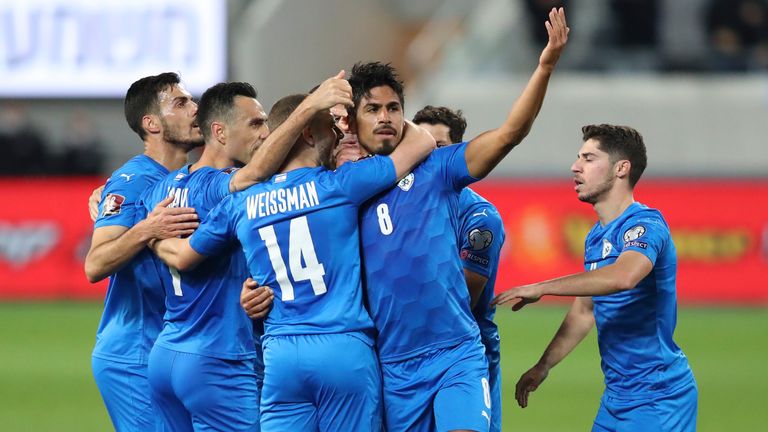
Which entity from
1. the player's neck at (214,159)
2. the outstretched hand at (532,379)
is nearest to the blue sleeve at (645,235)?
the outstretched hand at (532,379)

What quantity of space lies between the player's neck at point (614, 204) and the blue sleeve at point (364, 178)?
1436mm

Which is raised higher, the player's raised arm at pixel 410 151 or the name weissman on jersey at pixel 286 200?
the player's raised arm at pixel 410 151

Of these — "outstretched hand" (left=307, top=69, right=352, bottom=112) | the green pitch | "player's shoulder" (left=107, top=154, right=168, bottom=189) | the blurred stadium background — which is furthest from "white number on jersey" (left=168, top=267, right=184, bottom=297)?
the blurred stadium background

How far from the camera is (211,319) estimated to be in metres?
5.94

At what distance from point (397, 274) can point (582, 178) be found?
4.40 feet

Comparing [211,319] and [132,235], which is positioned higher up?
[132,235]

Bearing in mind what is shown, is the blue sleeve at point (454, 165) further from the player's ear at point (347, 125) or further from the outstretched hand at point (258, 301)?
the outstretched hand at point (258, 301)

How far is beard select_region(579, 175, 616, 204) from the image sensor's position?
633 cm

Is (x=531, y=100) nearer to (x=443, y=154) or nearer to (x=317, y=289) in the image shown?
(x=443, y=154)

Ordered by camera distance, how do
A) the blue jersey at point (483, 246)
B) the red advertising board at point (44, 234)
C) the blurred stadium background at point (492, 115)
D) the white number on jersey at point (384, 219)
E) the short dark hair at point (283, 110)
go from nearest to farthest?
the white number on jersey at point (384, 219) < the short dark hair at point (283, 110) < the blue jersey at point (483, 246) < the blurred stadium background at point (492, 115) < the red advertising board at point (44, 234)

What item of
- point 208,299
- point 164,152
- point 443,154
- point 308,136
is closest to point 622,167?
point 443,154

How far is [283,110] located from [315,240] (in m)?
0.73

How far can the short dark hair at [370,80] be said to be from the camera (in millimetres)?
5738

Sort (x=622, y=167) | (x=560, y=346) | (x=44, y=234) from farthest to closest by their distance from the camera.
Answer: (x=44, y=234) → (x=560, y=346) → (x=622, y=167)
